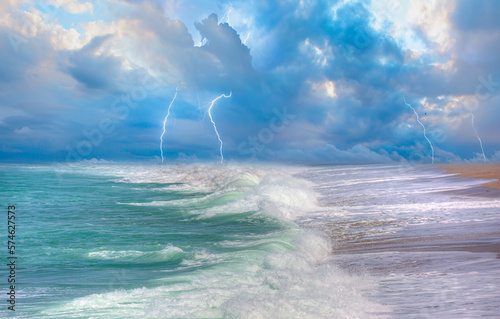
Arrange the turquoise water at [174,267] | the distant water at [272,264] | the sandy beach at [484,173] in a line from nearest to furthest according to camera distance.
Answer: the distant water at [272,264], the turquoise water at [174,267], the sandy beach at [484,173]

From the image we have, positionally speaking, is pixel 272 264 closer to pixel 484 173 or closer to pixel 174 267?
pixel 174 267

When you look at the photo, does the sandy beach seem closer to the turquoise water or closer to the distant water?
the distant water

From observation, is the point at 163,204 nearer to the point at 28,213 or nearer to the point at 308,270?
the point at 28,213

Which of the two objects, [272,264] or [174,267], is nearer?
[272,264]

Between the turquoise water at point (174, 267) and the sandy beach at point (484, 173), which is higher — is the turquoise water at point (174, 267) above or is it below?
below

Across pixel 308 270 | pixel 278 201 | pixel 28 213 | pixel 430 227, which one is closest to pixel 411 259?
pixel 308 270

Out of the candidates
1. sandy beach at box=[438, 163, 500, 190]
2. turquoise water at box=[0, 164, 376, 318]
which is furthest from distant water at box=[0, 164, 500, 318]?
sandy beach at box=[438, 163, 500, 190]

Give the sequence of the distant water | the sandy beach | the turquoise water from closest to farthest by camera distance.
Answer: the distant water < the turquoise water < the sandy beach

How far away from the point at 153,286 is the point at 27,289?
8.73ft

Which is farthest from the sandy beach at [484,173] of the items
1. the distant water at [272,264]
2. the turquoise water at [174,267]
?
the turquoise water at [174,267]

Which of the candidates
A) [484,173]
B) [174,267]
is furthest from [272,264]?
[484,173]

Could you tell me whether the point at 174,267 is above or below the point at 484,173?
below

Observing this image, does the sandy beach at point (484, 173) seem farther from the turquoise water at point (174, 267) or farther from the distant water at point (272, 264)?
the turquoise water at point (174, 267)

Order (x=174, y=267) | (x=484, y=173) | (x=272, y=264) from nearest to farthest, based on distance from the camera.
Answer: (x=272, y=264), (x=174, y=267), (x=484, y=173)
